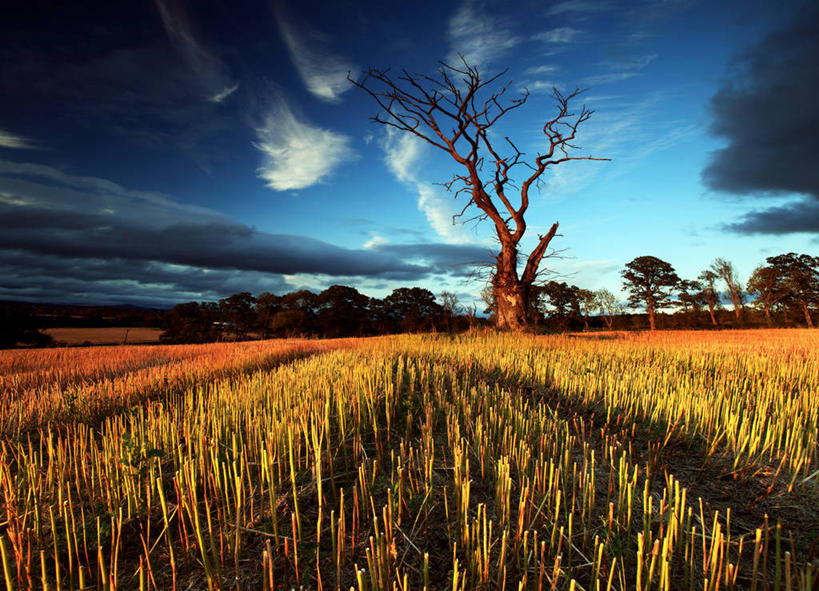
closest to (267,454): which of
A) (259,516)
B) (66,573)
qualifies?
(259,516)

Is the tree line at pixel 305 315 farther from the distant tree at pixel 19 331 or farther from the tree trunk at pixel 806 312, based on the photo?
the tree trunk at pixel 806 312

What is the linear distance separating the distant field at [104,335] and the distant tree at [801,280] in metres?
73.6

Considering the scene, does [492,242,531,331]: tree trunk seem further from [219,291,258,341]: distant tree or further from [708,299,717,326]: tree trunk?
[708,299,717,326]: tree trunk

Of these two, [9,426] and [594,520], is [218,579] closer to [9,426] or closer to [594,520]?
[594,520]

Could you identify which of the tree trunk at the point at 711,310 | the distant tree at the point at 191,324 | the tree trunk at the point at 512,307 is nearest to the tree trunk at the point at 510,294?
Answer: the tree trunk at the point at 512,307

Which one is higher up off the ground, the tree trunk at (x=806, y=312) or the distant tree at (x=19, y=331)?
the tree trunk at (x=806, y=312)

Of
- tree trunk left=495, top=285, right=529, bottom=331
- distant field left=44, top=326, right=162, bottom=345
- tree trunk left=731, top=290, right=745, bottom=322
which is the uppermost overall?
tree trunk left=731, top=290, right=745, bottom=322

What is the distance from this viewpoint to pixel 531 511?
2.46 meters

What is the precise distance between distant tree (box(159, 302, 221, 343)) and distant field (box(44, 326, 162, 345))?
1.61m

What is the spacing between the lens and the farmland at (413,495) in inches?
75.7

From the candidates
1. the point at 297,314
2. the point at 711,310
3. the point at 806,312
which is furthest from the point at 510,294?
the point at 711,310

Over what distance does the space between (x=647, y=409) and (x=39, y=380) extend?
12500 millimetres

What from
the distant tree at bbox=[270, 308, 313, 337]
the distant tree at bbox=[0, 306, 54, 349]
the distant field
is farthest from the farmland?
the distant tree at bbox=[270, 308, 313, 337]

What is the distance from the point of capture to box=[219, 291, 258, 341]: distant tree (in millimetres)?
45906
